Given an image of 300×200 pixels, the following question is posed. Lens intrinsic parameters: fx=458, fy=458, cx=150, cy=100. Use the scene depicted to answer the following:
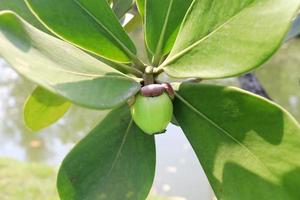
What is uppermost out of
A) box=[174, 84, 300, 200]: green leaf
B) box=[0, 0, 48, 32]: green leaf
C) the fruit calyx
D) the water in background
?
box=[0, 0, 48, 32]: green leaf

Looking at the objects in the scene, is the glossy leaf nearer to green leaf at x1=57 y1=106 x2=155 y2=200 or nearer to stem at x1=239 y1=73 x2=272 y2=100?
stem at x1=239 y1=73 x2=272 y2=100

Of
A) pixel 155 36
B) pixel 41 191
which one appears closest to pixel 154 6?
→ pixel 155 36

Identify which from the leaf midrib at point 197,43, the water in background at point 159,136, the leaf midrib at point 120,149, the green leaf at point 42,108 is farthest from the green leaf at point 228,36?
the water in background at point 159,136

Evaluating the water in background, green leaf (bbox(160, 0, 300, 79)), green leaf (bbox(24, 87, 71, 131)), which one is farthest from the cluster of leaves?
the water in background

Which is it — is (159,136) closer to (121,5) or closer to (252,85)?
(252,85)

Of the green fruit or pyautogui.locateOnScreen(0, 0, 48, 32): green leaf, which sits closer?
the green fruit

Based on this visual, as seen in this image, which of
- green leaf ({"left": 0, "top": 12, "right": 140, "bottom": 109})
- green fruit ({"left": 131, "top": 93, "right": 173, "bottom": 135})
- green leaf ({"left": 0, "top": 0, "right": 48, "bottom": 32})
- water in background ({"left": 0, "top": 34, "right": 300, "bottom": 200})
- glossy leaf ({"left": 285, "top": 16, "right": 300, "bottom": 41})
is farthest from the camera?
water in background ({"left": 0, "top": 34, "right": 300, "bottom": 200})

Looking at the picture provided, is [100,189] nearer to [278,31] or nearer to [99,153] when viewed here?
[99,153]
